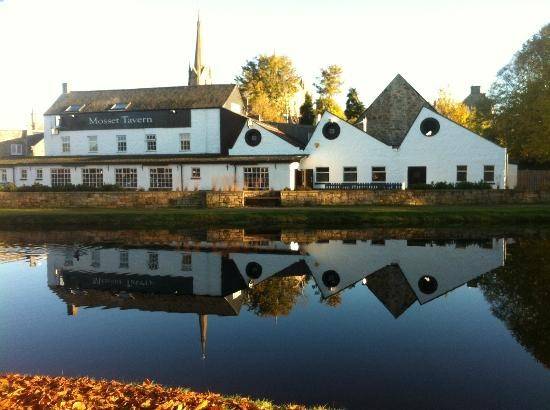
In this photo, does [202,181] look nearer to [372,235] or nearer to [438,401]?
[372,235]

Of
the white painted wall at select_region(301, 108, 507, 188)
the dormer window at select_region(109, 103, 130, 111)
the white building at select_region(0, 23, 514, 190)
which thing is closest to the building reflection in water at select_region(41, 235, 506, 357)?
the white painted wall at select_region(301, 108, 507, 188)

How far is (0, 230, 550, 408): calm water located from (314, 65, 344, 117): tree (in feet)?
172

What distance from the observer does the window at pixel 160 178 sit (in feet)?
139

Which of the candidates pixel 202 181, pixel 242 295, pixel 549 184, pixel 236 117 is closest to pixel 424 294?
pixel 242 295

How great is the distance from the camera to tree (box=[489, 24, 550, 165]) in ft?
141

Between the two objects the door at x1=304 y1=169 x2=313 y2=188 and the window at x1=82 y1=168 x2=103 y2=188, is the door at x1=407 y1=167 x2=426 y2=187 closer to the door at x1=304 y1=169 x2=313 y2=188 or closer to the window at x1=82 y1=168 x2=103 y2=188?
the door at x1=304 y1=169 x2=313 y2=188

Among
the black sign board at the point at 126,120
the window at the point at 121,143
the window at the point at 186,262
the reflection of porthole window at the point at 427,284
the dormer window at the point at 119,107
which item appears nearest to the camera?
the reflection of porthole window at the point at 427,284

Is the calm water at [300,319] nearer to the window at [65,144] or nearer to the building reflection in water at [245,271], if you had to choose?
the building reflection in water at [245,271]

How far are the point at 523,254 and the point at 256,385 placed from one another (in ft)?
47.6

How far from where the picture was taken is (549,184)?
4122 centimetres

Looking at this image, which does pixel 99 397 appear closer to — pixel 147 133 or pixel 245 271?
pixel 245 271

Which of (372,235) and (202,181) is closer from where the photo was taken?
(372,235)

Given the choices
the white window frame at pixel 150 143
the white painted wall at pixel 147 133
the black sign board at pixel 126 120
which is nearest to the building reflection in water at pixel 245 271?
the white painted wall at pixel 147 133

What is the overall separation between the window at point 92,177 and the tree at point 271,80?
3092cm
